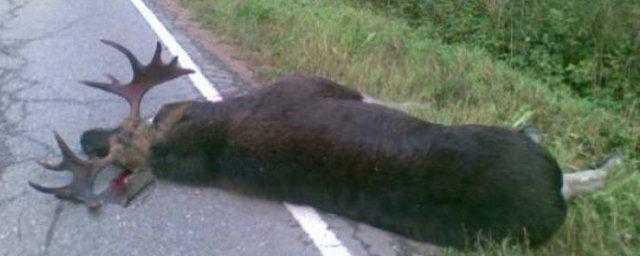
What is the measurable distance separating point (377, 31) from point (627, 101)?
3067 mm

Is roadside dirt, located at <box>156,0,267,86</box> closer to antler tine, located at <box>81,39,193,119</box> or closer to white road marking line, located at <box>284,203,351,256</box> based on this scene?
antler tine, located at <box>81,39,193,119</box>

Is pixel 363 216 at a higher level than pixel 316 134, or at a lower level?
lower

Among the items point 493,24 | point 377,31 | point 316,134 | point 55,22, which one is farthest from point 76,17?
point 316,134

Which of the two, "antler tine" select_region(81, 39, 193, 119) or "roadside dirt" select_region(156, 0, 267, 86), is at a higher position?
"antler tine" select_region(81, 39, 193, 119)

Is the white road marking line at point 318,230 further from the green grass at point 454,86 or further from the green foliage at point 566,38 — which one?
the green foliage at point 566,38

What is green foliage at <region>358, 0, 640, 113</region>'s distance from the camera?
34.3 ft

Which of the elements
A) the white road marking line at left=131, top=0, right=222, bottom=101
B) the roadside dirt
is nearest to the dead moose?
the white road marking line at left=131, top=0, right=222, bottom=101

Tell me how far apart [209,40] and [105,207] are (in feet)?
17.9

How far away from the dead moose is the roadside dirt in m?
2.52

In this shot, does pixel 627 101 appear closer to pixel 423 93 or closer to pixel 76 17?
pixel 423 93

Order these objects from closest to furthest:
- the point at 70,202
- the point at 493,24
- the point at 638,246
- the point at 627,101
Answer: the point at 638,246
the point at 70,202
the point at 627,101
the point at 493,24

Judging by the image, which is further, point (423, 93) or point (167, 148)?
point (423, 93)

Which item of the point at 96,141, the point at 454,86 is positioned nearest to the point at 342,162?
the point at 96,141

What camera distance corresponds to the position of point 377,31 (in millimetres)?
11062
